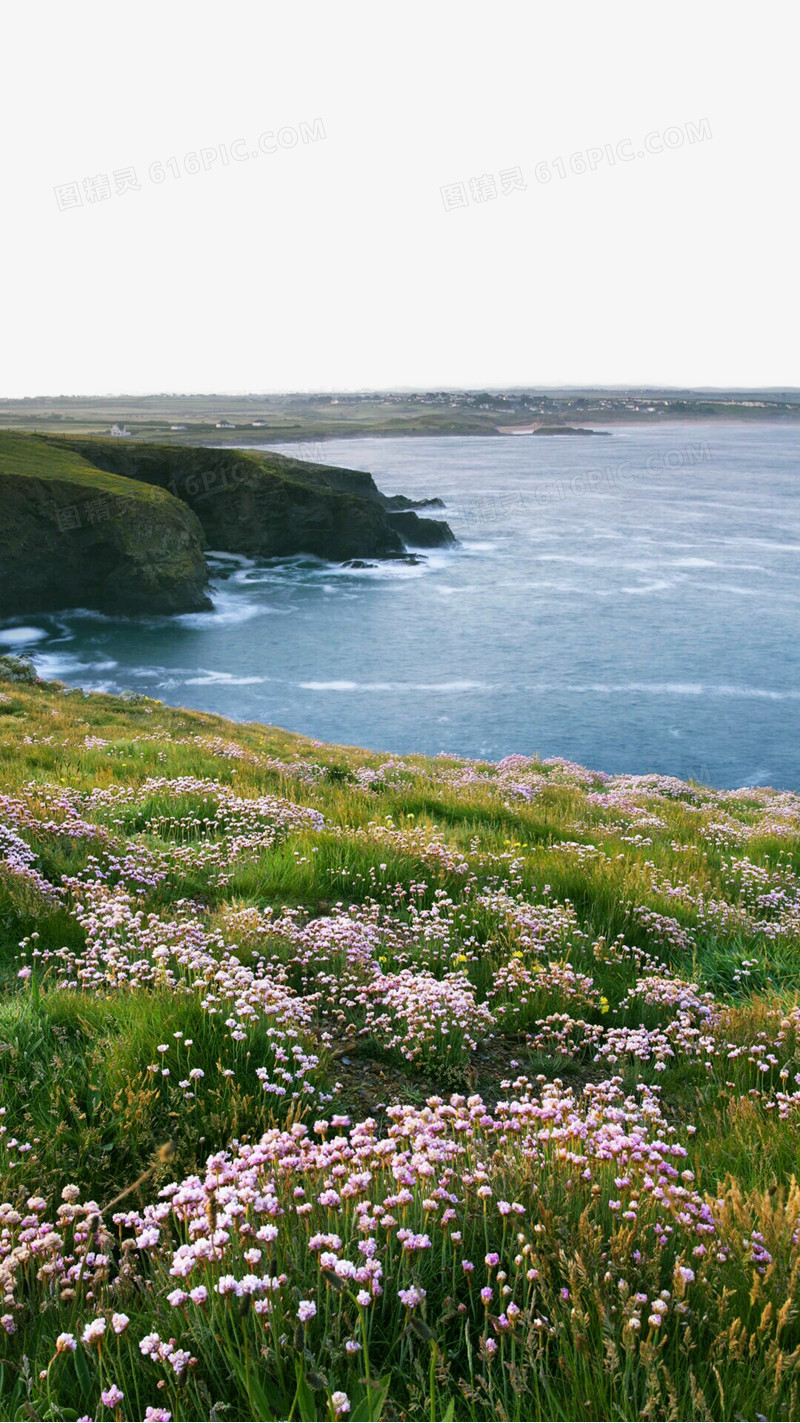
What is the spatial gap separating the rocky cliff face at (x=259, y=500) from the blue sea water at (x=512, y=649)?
3.92 metres

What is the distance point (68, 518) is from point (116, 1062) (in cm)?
6462

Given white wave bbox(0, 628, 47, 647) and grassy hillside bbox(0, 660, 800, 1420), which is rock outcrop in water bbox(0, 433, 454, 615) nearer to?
white wave bbox(0, 628, 47, 647)

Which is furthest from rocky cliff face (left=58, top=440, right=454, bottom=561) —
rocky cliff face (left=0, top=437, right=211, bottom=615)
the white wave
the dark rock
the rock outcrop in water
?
the white wave

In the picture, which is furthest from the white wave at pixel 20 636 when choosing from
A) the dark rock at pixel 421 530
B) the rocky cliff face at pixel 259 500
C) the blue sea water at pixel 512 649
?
the dark rock at pixel 421 530

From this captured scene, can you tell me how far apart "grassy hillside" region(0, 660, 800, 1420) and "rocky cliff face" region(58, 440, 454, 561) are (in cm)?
8100

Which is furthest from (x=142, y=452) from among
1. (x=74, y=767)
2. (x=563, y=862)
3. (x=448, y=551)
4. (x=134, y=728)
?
(x=563, y=862)

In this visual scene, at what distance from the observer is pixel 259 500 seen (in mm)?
88125

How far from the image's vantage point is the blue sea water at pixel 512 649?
41.6m

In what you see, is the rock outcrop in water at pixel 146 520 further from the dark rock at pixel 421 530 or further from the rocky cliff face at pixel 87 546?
the dark rock at pixel 421 530

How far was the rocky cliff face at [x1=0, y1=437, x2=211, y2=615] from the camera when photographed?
6178 centimetres

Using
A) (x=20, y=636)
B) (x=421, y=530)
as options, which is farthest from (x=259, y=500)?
(x=20, y=636)

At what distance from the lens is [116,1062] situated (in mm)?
4133

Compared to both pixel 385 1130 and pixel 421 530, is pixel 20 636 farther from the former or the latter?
pixel 385 1130

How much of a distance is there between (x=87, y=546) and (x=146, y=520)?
16.2 feet
